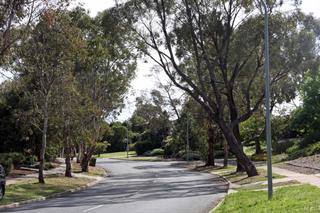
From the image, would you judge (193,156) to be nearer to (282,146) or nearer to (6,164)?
(282,146)

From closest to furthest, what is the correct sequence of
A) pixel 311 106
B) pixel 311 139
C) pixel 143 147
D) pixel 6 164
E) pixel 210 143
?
pixel 6 164 → pixel 311 139 → pixel 311 106 → pixel 210 143 → pixel 143 147

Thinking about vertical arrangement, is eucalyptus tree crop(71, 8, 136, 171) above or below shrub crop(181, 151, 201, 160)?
above

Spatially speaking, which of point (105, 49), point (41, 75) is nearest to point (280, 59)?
point (105, 49)

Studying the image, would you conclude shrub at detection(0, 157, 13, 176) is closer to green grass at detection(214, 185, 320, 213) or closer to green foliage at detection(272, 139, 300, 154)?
green grass at detection(214, 185, 320, 213)

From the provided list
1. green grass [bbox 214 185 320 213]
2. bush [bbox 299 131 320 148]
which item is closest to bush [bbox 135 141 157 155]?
bush [bbox 299 131 320 148]

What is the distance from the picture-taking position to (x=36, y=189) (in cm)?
2878

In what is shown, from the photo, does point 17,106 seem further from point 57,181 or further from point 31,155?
point 57,181

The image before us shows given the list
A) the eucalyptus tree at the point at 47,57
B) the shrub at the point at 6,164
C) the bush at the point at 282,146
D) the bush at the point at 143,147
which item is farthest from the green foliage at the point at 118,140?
the eucalyptus tree at the point at 47,57

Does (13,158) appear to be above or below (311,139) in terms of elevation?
below

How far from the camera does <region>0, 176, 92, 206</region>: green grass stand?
24.9 m

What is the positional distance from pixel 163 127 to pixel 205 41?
232ft

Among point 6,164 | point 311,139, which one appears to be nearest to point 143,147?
point 311,139

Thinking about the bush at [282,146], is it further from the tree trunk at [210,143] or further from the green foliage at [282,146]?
the tree trunk at [210,143]

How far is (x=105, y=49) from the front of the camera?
38.6 meters
